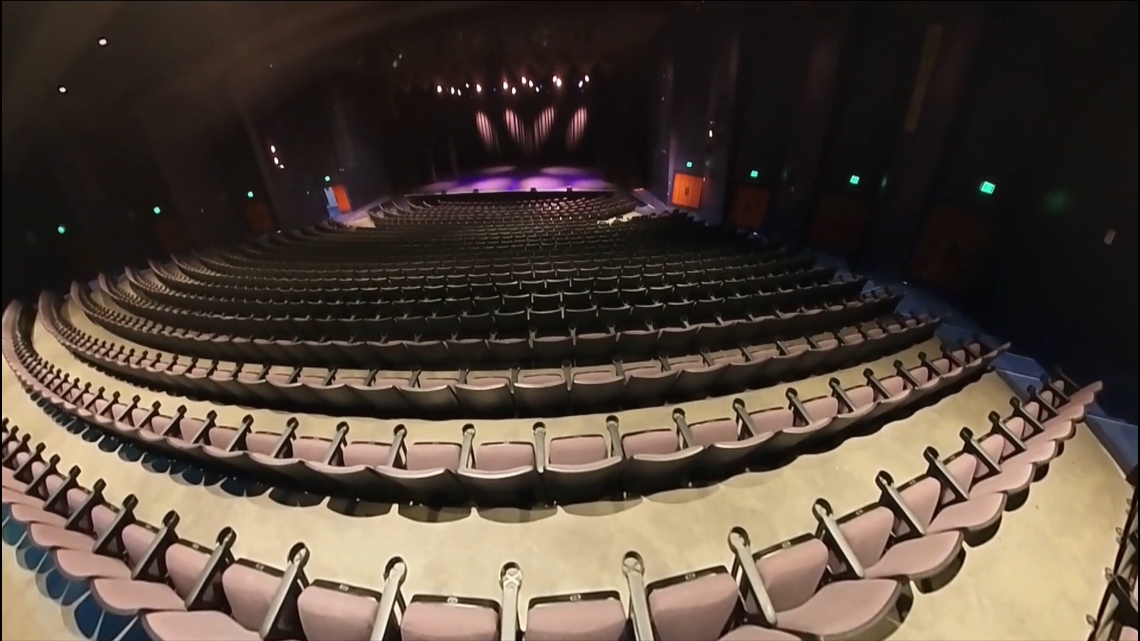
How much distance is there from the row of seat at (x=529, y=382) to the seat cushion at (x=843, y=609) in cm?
55

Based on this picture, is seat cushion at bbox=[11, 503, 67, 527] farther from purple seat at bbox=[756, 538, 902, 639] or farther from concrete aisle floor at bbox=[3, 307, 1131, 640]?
purple seat at bbox=[756, 538, 902, 639]

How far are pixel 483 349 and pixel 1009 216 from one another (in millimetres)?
2321

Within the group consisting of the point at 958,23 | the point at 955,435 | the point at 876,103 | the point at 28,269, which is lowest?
the point at 28,269

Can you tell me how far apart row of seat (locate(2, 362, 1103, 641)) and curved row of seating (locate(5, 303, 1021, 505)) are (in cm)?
18

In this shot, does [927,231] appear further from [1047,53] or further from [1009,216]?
[1047,53]

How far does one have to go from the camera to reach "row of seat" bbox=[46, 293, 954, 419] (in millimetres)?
1093

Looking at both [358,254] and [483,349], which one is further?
[358,254]

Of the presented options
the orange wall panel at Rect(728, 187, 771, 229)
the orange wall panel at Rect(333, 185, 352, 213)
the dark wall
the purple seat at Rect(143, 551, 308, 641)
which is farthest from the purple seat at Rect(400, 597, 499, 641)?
the orange wall panel at Rect(333, 185, 352, 213)

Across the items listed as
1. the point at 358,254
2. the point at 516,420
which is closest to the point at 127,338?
the point at 358,254

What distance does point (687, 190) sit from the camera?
14.5ft

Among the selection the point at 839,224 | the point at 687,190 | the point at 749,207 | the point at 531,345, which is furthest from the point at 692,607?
the point at 687,190

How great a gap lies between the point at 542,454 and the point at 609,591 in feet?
0.94

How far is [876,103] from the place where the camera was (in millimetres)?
2869

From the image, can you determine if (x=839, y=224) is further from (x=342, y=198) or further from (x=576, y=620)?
(x=342, y=198)
